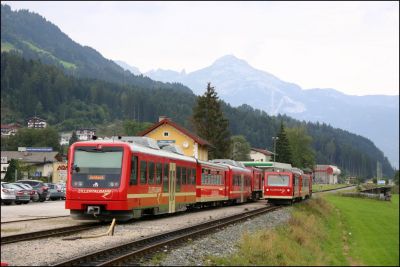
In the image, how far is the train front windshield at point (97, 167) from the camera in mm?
21500

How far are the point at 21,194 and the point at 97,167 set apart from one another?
18.8 meters

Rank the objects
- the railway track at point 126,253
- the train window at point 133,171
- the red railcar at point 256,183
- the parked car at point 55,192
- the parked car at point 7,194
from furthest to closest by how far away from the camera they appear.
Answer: the red railcar at point 256,183 < the parked car at point 55,192 < the parked car at point 7,194 < the train window at point 133,171 < the railway track at point 126,253

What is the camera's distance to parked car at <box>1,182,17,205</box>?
36719 millimetres

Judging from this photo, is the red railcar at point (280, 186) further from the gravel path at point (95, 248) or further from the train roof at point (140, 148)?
the gravel path at point (95, 248)

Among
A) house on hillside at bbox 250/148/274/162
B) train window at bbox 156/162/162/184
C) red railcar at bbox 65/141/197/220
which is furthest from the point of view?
house on hillside at bbox 250/148/274/162

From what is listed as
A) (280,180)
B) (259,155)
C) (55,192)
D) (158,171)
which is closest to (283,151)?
(259,155)

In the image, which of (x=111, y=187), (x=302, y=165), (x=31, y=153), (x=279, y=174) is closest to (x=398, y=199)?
(x=111, y=187)

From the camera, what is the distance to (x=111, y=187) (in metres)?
21.4

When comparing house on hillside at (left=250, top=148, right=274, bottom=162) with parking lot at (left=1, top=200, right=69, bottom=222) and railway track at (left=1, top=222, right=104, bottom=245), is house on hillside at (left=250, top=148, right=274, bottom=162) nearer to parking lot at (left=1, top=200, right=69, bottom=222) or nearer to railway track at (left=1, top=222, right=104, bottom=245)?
parking lot at (left=1, top=200, right=69, bottom=222)

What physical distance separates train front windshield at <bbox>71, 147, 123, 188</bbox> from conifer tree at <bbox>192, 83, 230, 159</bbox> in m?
59.1

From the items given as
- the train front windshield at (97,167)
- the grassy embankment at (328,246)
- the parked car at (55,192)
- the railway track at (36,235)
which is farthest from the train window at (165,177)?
the parked car at (55,192)

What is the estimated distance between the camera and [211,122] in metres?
81.4

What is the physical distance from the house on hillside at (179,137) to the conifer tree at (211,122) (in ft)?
21.3

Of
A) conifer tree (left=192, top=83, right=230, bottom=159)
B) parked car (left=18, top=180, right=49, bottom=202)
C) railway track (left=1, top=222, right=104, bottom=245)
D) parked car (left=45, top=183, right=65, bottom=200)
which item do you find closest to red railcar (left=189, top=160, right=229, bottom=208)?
railway track (left=1, top=222, right=104, bottom=245)
